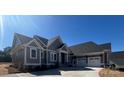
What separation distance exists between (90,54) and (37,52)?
1.67m

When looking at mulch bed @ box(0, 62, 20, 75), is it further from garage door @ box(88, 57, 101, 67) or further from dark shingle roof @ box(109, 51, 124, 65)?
dark shingle roof @ box(109, 51, 124, 65)

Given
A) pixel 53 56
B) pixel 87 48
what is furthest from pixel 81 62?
pixel 53 56

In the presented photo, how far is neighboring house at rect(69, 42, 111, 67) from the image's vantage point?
5.86 m

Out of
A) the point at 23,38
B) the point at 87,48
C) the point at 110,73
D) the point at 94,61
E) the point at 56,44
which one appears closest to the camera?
the point at 110,73

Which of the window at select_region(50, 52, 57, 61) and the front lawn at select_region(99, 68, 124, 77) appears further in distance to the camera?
the window at select_region(50, 52, 57, 61)

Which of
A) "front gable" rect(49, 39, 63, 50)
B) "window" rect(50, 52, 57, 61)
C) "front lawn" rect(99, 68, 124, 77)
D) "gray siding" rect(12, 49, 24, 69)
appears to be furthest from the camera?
"window" rect(50, 52, 57, 61)

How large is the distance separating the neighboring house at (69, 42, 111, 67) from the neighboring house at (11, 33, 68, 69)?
33 cm

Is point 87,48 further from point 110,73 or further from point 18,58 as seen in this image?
point 18,58

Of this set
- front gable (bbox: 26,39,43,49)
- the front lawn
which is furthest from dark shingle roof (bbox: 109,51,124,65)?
front gable (bbox: 26,39,43,49)

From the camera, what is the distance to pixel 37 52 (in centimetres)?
625

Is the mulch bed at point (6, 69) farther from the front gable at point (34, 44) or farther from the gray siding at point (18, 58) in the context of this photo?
the front gable at point (34, 44)
